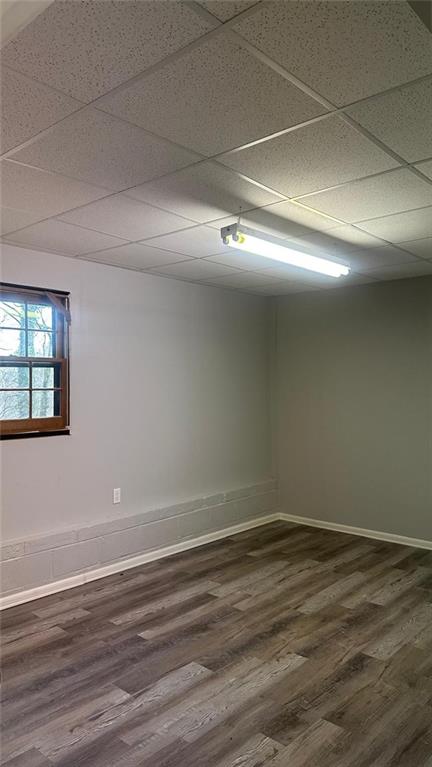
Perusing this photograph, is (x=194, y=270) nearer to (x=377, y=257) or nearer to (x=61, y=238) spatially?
(x=61, y=238)

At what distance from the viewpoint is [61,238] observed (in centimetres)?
352

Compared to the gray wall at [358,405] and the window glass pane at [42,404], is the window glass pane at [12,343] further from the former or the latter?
the gray wall at [358,405]

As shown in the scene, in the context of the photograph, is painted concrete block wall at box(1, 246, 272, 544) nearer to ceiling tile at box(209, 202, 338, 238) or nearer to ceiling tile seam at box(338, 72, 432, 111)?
ceiling tile at box(209, 202, 338, 238)

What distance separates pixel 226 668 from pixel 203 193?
2.57 m

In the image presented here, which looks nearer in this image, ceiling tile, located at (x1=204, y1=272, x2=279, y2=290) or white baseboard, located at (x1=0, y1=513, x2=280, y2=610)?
white baseboard, located at (x1=0, y1=513, x2=280, y2=610)

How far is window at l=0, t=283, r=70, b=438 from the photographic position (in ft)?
12.1

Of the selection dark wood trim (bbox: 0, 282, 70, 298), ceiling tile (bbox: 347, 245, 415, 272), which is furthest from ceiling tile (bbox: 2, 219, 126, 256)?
ceiling tile (bbox: 347, 245, 415, 272)

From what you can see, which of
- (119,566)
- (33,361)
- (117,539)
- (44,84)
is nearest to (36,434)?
(33,361)

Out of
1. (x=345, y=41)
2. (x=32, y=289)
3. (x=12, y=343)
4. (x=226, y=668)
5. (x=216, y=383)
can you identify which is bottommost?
(x=226, y=668)

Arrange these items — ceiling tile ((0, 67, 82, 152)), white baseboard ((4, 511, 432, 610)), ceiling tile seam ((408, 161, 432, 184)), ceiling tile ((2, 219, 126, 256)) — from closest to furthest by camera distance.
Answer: ceiling tile ((0, 67, 82, 152)) → ceiling tile seam ((408, 161, 432, 184)) → ceiling tile ((2, 219, 126, 256)) → white baseboard ((4, 511, 432, 610))

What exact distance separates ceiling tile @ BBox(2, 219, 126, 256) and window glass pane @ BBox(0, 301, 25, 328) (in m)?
0.44

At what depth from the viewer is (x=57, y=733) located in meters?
2.30

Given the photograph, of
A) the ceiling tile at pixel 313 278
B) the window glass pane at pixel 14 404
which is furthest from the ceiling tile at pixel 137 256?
the window glass pane at pixel 14 404

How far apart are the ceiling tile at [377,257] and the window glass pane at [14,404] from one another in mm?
2692
